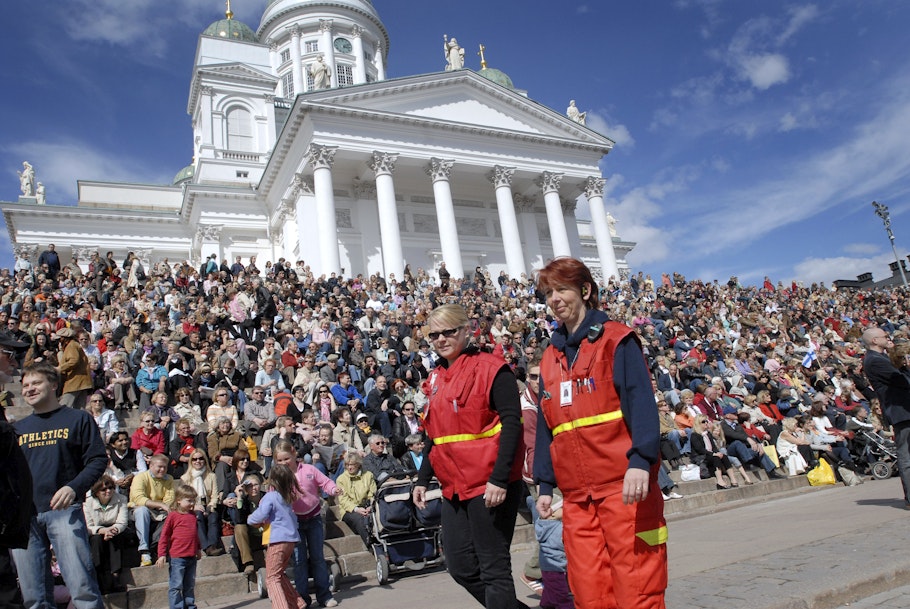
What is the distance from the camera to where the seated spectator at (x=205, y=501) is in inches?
287

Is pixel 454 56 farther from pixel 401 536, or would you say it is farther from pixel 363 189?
pixel 401 536

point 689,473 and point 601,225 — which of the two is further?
point 601,225

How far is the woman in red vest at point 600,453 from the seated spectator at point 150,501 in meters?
5.67

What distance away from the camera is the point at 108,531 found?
665 centimetres

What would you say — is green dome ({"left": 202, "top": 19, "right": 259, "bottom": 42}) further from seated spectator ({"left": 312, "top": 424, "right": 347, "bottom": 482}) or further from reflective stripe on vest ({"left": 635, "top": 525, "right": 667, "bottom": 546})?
reflective stripe on vest ({"left": 635, "top": 525, "right": 667, "bottom": 546})

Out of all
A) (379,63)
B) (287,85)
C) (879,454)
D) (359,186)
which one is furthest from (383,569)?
(379,63)

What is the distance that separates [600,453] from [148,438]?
774 centimetres

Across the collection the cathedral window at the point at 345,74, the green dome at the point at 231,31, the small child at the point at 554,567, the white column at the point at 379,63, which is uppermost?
the green dome at the point at 231,31

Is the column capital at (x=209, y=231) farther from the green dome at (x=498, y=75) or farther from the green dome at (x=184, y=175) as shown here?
the green dome at (x=498, y=75)

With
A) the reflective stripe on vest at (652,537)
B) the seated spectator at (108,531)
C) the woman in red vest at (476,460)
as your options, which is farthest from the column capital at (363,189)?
the reflective stripe on vest at (652,537)

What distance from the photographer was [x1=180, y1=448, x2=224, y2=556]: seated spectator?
23.9 feet

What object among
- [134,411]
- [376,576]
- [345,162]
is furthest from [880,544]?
[345,162]

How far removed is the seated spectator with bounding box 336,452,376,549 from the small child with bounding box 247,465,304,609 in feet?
6.25

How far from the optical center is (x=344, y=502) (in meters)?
8.05
